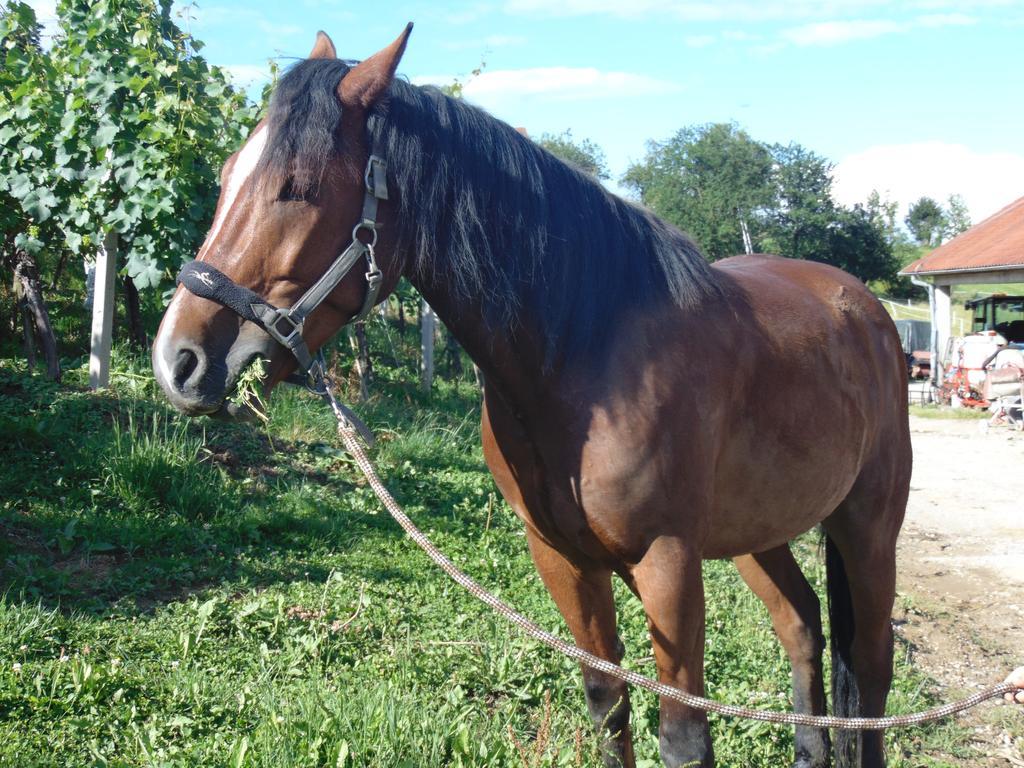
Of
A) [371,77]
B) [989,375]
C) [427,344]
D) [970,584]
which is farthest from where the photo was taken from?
[989,375]

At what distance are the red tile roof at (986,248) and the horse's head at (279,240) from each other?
18.6m

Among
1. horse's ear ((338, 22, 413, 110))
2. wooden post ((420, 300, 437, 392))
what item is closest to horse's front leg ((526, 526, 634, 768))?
horse's ear ((338, 22, 413, 110))

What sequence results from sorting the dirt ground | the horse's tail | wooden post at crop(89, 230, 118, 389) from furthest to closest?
wooden post at crop(89, 230, 118, 389) → the dirt ground → the horse's tail

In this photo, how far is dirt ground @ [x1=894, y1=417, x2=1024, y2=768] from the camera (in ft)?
13.3

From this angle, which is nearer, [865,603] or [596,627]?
[596,627]

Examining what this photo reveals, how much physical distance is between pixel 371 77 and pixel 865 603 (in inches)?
106

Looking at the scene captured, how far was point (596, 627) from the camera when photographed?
109 inches

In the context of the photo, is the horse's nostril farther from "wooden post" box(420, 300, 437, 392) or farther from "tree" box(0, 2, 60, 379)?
"wooden post" box(420, 300, 437, 392)

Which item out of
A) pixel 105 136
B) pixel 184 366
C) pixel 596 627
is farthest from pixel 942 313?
pixel 184 366

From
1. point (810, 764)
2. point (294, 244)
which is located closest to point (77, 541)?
point (294, 244)

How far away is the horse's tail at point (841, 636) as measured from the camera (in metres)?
3.49

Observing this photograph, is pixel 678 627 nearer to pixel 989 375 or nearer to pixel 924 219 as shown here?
pixel 989 375

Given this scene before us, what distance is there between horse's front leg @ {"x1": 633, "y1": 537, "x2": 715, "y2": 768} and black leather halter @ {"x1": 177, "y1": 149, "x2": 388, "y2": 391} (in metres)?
1.04

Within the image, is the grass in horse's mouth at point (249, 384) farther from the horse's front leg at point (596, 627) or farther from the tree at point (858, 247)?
the tree at point (858, 247)
